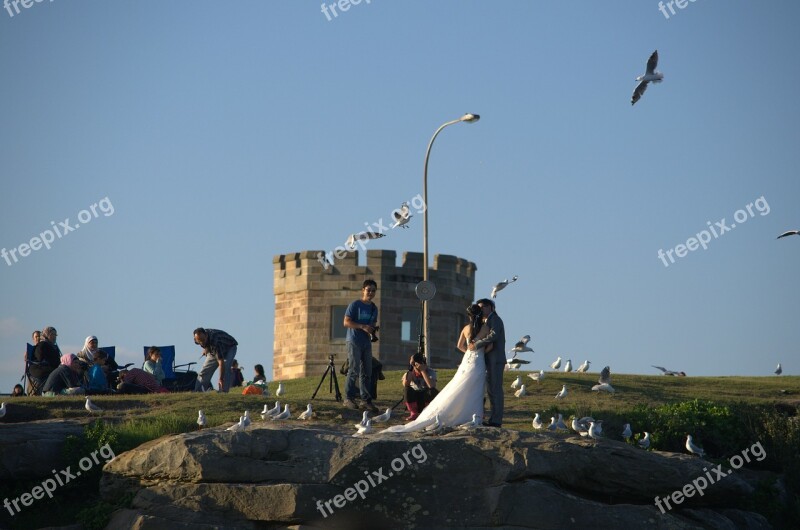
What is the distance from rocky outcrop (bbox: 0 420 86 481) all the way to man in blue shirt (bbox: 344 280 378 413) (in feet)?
14.9

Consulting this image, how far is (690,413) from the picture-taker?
2053 centimetres

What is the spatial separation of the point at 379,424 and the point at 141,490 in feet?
13.7

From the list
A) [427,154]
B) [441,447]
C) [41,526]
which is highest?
[427,154]

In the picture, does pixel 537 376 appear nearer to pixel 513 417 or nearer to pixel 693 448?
pixel 513 417

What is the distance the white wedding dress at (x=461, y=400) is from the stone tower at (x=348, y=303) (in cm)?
2575

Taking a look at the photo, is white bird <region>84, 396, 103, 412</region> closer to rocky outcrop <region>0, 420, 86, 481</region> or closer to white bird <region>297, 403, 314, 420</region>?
rocky outcrop <region>0, 420, 86, 481</region>

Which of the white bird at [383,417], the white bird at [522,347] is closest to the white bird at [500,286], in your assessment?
the white bird at [522,347]

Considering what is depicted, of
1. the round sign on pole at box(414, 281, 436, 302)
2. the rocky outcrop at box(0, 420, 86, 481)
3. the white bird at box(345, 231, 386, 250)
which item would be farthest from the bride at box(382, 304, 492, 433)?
the white bird at box(345, 231, 386, 250)

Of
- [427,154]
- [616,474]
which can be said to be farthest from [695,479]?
[427,154]

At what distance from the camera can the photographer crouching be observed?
18.6 metres

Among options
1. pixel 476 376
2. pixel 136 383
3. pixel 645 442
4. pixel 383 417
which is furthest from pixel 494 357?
pixel 136 383

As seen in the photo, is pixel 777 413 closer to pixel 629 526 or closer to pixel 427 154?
pixel 629 526

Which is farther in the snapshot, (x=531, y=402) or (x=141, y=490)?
(x=531, y=402)

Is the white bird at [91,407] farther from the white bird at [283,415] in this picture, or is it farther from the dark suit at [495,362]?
the dark suit at [495,362]
